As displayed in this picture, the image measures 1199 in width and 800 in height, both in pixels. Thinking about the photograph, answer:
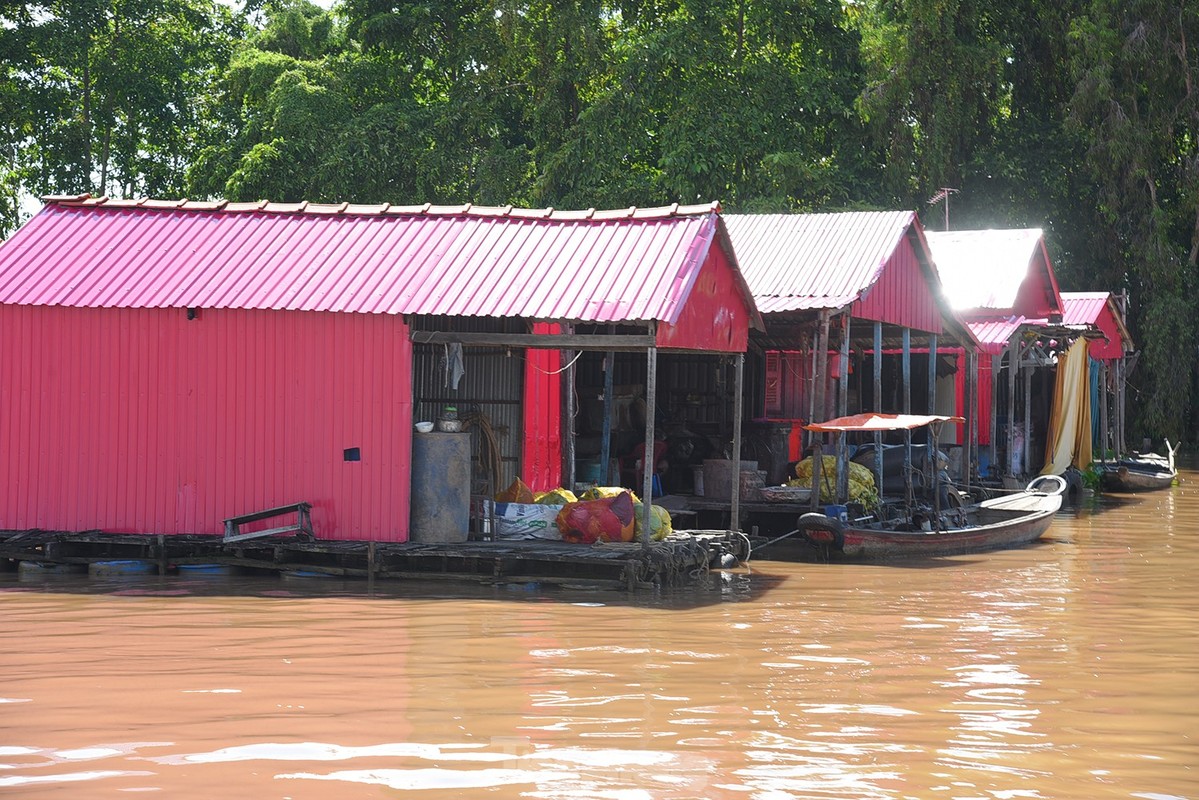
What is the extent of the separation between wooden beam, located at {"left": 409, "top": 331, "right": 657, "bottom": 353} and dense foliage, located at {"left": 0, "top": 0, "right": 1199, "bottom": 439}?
1878 cm

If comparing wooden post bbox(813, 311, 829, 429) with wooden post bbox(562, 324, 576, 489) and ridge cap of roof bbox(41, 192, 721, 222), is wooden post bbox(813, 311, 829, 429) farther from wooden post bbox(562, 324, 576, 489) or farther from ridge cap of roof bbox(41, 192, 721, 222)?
wooden post bbox(562, 324, 576, 489)

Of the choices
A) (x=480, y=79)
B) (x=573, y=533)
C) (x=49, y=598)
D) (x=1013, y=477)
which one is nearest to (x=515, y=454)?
(x=573, y=533)

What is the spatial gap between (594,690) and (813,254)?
477 inches

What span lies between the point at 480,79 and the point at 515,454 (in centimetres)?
2109

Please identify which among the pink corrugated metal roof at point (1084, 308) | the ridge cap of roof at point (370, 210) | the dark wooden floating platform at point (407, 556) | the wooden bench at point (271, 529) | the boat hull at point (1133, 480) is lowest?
the dark wooden floating platform at point (407, 556)

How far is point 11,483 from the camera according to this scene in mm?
15227

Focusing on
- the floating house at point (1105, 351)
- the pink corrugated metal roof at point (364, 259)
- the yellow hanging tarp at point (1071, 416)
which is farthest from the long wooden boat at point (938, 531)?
the floating house at point (1105, 351)

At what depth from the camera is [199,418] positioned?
49.2ft

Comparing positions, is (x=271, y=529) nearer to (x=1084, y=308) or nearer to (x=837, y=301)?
(x=837, y=301)

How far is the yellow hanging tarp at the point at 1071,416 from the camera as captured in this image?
1083 inches

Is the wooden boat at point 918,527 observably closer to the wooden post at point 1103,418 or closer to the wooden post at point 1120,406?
the wooden post at point 1103,418

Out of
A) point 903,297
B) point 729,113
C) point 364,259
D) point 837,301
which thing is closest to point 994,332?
point 903,297

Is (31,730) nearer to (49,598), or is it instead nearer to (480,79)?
→ (49,598)

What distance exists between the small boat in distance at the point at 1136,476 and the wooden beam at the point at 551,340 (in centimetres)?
1670
